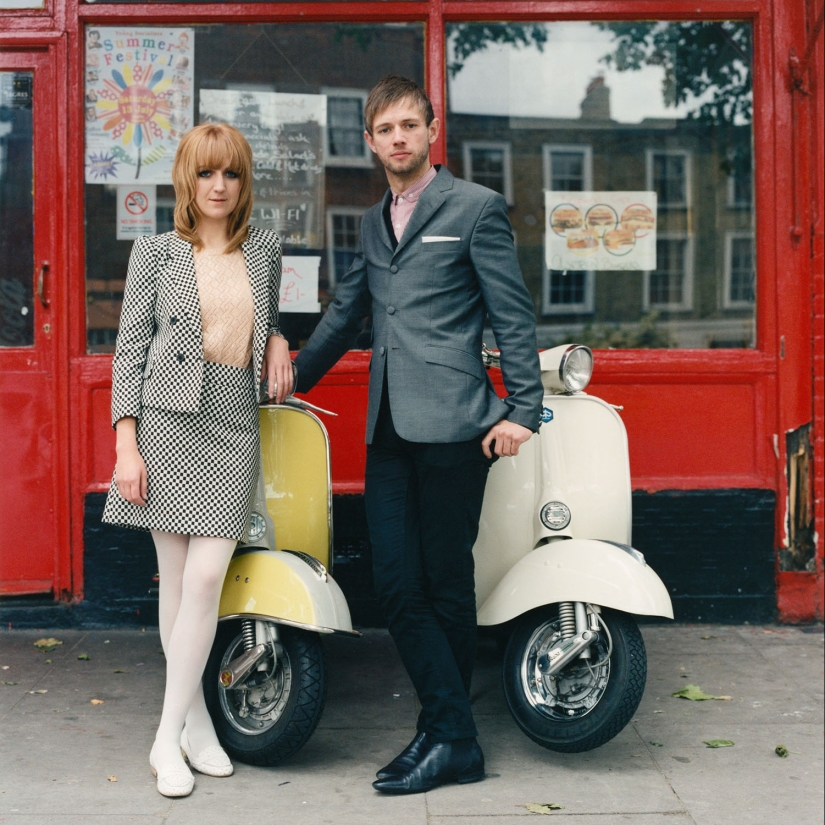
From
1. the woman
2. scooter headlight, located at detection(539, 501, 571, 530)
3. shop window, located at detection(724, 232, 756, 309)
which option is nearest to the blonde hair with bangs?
the woman

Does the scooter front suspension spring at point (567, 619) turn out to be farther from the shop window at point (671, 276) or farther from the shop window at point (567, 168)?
the shop window at point (567, 168)

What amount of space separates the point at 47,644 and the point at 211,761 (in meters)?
1.58

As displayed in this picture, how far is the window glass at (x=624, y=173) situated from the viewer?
4.96 m

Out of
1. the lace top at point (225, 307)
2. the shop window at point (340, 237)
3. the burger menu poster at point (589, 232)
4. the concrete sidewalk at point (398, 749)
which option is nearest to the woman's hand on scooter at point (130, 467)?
the lace top at point (225, 307)

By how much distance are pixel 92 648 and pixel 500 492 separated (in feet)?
6.60

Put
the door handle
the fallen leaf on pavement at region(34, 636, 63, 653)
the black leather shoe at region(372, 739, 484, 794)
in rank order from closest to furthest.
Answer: the black leather shoe at region(372, 739, 484, 794), the fallen leaf on pavement at region(34, 636, 63, 653), the door handle

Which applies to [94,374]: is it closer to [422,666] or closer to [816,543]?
[422,666]

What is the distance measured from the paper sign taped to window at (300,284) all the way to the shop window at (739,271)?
6.21 feet

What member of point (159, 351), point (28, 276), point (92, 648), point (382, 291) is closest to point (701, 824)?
point (382, 291)

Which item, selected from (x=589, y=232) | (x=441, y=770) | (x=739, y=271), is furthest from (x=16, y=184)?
(x=739, y=271)

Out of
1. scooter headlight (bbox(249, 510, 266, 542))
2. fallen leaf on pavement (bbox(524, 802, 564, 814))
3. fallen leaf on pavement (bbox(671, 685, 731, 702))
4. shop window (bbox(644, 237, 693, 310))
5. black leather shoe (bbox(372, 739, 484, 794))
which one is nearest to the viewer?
fallen leaf on pavement (bbox(524, 802, 564, 814))

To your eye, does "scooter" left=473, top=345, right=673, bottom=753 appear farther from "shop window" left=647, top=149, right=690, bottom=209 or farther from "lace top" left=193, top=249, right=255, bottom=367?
"shop window" left=647, top=149, right=690, bottom=209

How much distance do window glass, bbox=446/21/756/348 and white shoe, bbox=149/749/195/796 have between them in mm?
2596

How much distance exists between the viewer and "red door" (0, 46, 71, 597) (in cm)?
480
